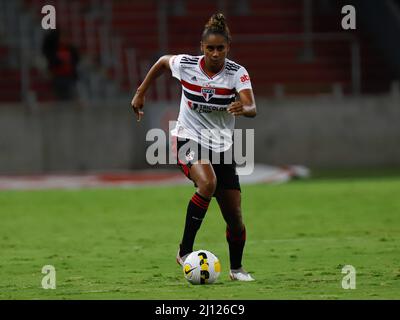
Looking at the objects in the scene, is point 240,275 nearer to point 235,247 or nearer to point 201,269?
point 235,247

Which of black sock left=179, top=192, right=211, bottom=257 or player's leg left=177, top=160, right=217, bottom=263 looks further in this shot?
black sock left=179, top=192, right=211, bottom=257

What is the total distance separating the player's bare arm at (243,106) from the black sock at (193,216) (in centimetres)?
92

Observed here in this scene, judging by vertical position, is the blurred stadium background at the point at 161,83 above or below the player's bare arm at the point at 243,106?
below

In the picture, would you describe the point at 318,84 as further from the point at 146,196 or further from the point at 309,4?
the point at 146,196

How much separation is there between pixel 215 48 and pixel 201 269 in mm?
2022

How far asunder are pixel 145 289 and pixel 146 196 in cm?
1140

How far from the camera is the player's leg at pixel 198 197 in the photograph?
10.7m

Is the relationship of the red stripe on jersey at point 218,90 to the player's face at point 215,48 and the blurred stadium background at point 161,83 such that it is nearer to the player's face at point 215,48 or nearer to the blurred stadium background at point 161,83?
the player's face at point 215,48

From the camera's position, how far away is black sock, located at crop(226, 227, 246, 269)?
11023 millimetres

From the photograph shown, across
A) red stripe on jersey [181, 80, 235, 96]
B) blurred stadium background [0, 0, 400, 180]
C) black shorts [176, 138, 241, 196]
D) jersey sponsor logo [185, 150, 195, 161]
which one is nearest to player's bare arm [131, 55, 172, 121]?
red stripe on jersey [181, 80, 235, 96]

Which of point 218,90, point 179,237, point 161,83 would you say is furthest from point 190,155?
point 161,83

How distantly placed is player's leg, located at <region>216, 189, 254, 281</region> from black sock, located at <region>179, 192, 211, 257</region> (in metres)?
0.19

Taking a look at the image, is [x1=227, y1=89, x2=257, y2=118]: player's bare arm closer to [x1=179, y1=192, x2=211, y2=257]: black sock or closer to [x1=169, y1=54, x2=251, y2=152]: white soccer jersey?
[x1=169, y1=54, x2=251, y2=152]: white soccer jersey

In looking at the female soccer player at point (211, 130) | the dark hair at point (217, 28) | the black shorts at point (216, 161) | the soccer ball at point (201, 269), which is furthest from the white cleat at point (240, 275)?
the dark hair at point (217, 28)
